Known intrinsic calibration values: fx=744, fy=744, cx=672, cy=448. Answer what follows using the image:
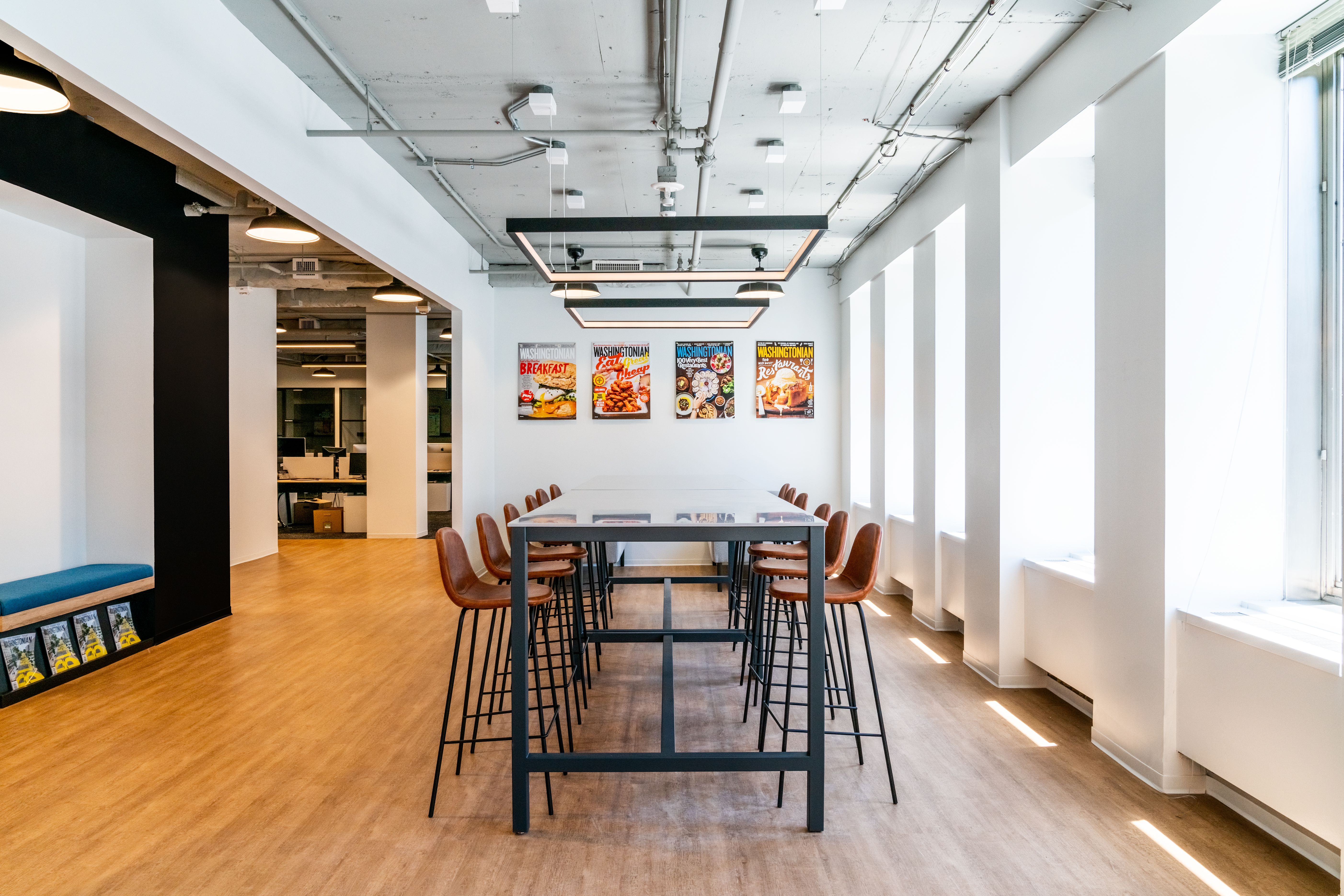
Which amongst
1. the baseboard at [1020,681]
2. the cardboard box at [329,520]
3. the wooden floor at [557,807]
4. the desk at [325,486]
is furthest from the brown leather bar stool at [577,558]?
the cardboard box at [329,520]

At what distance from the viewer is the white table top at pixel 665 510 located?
284cm

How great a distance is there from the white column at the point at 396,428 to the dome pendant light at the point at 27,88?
7932 millimetres

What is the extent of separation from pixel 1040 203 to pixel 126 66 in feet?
14.9

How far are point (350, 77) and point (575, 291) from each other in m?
1.97

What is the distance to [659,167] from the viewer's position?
207 inches

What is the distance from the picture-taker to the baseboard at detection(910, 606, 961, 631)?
580cm

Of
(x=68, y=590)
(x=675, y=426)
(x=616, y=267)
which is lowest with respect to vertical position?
(x=68, y=590)

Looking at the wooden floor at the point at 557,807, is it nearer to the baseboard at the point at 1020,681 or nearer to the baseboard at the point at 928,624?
the baseboard at the point at 1020,681

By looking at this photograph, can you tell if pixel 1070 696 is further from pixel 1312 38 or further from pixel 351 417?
pixel 351 417

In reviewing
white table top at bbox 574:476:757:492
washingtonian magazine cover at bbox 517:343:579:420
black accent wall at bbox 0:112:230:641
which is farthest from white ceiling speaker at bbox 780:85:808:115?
washingtonian magazine cover at bbox 517:343:579:420

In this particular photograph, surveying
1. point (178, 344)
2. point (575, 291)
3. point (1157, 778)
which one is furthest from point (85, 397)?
point (1157, 778)

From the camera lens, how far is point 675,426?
9.10 m

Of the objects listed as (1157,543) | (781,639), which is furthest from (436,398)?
(1157,543)

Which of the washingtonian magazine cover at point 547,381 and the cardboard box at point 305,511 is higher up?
the washingtonian magazine cover at point 547,381
